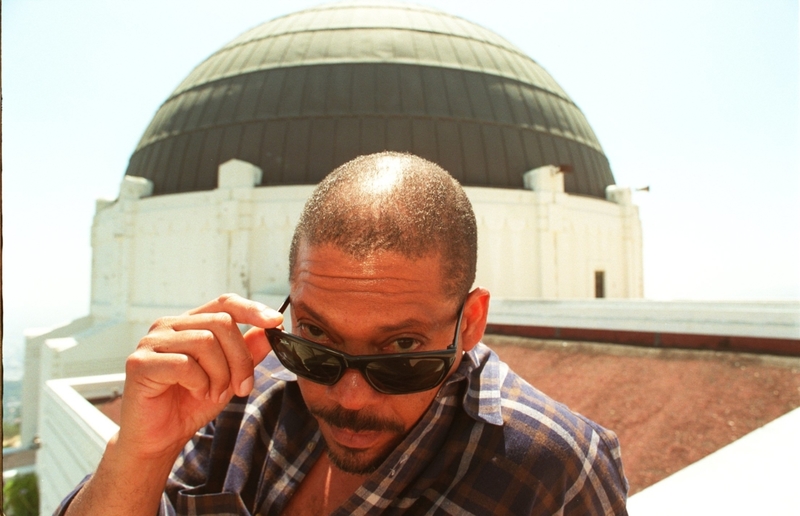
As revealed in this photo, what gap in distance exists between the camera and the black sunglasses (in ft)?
4.33

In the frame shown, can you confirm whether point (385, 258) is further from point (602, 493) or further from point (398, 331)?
point (602, 493)

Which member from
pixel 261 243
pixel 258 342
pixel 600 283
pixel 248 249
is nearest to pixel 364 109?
pixel 261 243

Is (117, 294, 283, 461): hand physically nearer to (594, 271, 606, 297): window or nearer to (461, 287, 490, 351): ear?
(461, 287, 490, 351): ear

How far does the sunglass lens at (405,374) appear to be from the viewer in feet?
4.35

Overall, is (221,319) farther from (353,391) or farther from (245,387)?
(353,391)

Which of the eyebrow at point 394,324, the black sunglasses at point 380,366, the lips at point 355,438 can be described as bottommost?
the lips at point 355,438

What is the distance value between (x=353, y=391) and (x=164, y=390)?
51cm

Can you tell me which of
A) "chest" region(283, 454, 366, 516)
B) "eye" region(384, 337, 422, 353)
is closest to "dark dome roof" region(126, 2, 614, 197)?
"chest" region(283, 454, 366, 516)

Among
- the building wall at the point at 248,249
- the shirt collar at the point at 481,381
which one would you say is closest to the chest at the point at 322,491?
the shirt collar at the point at 481,381

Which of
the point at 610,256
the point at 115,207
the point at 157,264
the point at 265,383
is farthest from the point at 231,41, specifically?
the point at 265,383

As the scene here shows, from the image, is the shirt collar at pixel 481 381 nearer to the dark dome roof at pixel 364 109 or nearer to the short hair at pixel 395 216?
the short hair at pixel 395 216

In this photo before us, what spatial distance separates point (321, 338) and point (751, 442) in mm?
2245

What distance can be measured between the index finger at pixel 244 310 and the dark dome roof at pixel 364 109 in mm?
9738

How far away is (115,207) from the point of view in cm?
1254
